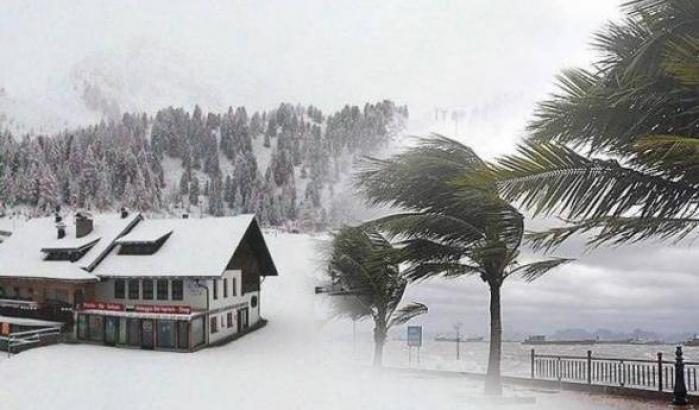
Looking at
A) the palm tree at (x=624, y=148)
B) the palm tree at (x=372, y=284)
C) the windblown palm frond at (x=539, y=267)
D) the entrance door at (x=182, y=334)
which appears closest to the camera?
the entrance door at (x=182, y=334)

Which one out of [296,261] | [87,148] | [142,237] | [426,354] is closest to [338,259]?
Result: [296,261]

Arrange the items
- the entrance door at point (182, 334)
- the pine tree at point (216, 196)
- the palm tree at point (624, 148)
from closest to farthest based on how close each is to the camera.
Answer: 1. the pine tree at point (216, 196)
2. the entrance door at point (182, 334)
3. the palm tree at point (624, 148)

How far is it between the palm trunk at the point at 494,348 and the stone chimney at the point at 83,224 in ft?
4.93

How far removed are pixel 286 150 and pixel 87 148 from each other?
0.66 metres

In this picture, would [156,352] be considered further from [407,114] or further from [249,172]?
[407,114]

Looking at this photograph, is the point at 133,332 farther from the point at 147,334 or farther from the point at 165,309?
the point at 165,309

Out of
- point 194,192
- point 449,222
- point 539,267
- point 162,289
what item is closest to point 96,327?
point 162,289

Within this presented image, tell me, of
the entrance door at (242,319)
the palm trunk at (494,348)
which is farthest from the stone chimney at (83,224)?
the palm trunk at (494,348)

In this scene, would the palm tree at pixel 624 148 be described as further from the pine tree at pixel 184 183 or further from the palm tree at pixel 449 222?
the pine tree at pixel 184 183

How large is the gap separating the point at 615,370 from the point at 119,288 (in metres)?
2.39

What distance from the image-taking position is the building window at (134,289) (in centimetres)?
219

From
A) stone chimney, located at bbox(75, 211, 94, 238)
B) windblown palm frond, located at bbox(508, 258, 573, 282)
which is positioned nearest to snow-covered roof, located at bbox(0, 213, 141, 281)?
stone chimney, located at bbox(75, 211, 94, 238)

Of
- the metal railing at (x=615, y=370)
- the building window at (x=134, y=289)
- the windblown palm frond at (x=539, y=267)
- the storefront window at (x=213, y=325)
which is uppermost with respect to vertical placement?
the windblown palm frond at (x=539, y=267)

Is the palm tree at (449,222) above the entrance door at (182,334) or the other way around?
above
